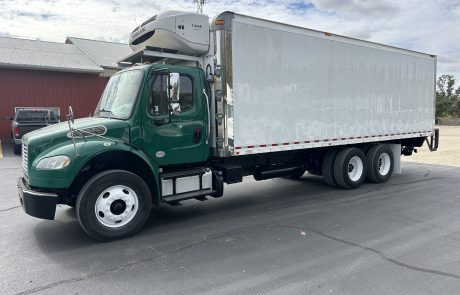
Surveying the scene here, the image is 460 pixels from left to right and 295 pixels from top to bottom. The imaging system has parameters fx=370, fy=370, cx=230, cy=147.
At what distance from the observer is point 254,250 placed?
497 cm

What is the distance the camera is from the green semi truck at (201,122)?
5.34m

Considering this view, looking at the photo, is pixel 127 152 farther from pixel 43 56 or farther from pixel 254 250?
pixel 43 56

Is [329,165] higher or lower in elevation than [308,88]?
lower

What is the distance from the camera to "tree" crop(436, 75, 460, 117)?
160ft

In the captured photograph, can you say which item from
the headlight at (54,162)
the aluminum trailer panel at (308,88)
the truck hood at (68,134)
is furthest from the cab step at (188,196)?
the headlight at (54,162)

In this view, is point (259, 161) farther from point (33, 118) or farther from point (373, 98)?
point (33, 118)

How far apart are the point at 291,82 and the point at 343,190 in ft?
10.4

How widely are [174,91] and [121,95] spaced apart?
93 cm

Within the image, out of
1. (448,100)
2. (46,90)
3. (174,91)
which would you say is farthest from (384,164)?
(448,100)

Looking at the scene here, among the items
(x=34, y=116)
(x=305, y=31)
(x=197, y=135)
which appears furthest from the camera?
(x=34, y=116)

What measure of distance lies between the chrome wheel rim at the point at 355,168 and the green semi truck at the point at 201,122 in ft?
0.80

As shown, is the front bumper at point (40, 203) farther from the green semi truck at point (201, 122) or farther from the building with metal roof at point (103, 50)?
the building with metal roof at point (103, 50)

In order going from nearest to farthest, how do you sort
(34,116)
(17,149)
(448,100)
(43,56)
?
(17,149), (34,116), (43,56), (448,100)

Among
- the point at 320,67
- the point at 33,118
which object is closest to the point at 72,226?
the point at 320,67
